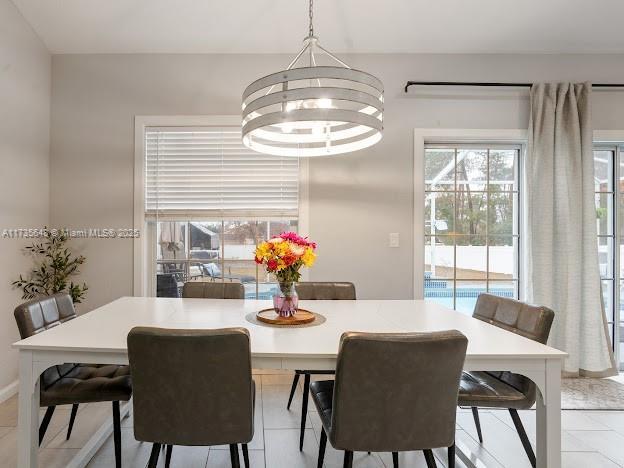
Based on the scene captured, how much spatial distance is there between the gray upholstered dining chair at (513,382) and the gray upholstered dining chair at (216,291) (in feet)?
4.71

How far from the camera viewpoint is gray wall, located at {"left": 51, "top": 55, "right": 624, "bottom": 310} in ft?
10.0

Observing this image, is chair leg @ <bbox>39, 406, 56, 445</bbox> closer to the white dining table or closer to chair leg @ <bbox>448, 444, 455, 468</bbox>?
the white dining table

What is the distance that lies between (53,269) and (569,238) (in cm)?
427

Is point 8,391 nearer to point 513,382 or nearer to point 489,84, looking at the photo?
point 513,382

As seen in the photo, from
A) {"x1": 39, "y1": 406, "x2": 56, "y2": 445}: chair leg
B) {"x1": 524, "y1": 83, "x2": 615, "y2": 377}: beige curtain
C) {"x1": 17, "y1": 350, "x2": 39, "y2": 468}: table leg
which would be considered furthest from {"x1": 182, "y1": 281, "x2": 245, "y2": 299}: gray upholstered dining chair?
{"x1": 524, "y1": 83, "x2": 615, "y2": 377}: beige curtain

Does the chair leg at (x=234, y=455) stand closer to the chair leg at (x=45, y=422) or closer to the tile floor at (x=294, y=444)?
the tile floor at (x=294, y=444)

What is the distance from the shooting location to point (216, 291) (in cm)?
241

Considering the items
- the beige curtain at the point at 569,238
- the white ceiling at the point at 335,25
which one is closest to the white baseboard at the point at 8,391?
the white ceiling at the point at 335,25

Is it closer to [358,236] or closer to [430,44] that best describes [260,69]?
A: [430,44]

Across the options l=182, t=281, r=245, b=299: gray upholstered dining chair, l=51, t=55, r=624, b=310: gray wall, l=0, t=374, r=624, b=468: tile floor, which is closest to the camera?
l=0, t=374, r=624, b=468: tile floor

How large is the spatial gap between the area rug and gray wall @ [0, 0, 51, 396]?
159 inches

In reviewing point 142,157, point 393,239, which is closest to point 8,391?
point 142,157

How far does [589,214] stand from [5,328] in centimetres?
459

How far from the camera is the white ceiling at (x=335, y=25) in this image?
268 centimetres
